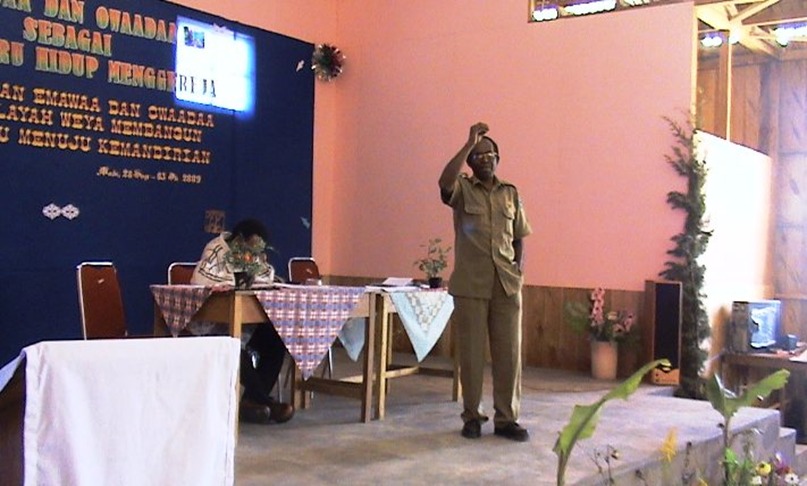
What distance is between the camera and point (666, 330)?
626 cm

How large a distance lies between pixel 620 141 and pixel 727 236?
4.24 ft

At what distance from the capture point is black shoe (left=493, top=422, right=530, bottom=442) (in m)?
4.20

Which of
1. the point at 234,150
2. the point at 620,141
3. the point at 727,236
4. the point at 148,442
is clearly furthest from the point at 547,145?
the point at 148,442

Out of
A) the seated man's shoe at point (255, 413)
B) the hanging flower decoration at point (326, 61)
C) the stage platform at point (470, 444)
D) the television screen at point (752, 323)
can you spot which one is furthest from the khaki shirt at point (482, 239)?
the hanging flower decoration at point (326, 61)

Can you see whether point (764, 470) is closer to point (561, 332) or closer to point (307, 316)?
point (307, 316)

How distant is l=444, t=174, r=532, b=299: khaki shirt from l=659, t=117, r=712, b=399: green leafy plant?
256 cm

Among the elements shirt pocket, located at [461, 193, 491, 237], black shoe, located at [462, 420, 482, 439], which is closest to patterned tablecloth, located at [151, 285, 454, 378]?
shirt pocket, located at [461, 193, 491, 237]

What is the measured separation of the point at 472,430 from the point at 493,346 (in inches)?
16.6

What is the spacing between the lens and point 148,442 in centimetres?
222

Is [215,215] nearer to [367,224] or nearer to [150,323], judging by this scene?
[150,323]

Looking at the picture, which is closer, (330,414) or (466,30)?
(330,414)

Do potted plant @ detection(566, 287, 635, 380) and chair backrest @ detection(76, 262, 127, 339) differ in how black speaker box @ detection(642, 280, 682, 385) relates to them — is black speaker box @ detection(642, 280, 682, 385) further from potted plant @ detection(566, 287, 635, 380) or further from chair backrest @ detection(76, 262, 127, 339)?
chair backrest @ detection(76, 262, 127, 339)

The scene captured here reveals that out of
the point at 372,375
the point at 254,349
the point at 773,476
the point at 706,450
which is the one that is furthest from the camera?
the point at 254,349

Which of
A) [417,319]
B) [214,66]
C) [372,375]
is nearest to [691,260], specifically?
[417,319]
